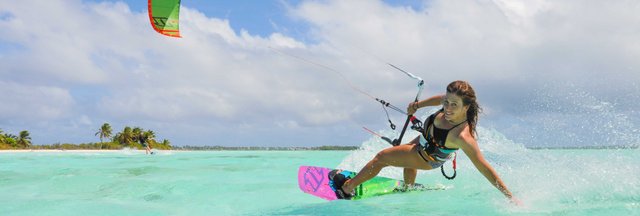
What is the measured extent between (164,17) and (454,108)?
24.4 feet

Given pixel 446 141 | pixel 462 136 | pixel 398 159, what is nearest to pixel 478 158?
pixel 462 136

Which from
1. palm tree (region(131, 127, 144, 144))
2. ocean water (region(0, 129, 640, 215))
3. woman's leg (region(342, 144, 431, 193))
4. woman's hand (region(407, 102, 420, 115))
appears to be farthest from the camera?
palm tree (region(131, 127, 144, 144))

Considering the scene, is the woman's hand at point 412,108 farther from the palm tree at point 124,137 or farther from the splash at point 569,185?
the palm tree at point 124,137

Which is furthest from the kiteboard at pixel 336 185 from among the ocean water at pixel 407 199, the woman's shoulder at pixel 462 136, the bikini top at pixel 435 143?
the woman's shoulder at pixel 462 136

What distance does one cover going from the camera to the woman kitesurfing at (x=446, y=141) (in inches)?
211

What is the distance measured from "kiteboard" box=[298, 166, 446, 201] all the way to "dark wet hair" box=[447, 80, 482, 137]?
86.5 inches

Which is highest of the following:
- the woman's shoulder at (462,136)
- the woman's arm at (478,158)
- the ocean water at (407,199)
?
the woman's shoulder at (462,136)

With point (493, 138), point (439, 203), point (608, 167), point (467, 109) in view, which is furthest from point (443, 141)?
point (493, 138)

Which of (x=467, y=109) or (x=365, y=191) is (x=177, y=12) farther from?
(x=467, y=109)

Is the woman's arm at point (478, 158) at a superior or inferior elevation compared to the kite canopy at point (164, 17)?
inferior

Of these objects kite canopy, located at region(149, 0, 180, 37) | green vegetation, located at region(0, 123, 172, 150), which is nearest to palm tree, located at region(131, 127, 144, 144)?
green vegetation, located at region(0, 123, 172, 150)

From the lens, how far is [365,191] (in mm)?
7414

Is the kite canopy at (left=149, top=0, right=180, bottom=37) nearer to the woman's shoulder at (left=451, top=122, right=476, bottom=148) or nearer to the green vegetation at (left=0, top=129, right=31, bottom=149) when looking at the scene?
the woman's shoulder at (left=451, top=122, right=476, bottom=148)

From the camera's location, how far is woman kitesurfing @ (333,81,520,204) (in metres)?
5.36
